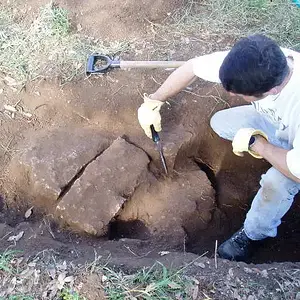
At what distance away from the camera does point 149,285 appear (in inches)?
100

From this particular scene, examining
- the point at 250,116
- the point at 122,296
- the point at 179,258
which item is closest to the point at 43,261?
the point at 122,296

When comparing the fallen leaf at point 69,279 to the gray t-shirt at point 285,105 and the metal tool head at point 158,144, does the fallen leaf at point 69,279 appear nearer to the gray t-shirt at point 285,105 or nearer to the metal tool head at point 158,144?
the metal tool head at point 158,144

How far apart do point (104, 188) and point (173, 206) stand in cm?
47

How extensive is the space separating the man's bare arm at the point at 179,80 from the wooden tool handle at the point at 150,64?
0.47 m

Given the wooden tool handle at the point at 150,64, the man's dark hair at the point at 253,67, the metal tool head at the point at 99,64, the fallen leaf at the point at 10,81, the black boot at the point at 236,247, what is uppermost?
the man's dark hair at the point at 253,67

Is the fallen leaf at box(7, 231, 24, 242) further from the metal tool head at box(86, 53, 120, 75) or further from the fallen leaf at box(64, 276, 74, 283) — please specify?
the metal tool head at box(86, 53, 120, 75)

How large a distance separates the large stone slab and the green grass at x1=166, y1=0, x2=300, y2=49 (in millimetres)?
1237

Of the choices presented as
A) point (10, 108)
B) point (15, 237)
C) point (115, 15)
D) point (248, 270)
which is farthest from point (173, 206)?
point (115, 15)

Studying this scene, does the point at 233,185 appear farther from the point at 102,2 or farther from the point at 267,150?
the point at 102,2

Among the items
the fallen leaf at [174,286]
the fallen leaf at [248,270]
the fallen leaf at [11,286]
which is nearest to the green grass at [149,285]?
the fallen leaf at [174,286]

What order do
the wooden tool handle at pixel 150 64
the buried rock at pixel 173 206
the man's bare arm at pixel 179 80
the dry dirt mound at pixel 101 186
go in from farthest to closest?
the wooden tool handle at pixel 150 64 < the buried rock at pixel 173 206 < the dry dirt mound at pixel 101 186 < the man's bare arm at pixel 179 80

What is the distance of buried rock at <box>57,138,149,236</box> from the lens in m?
3.20

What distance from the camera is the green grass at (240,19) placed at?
413 centimetres

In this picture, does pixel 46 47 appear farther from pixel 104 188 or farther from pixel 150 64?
pixel 104 188
